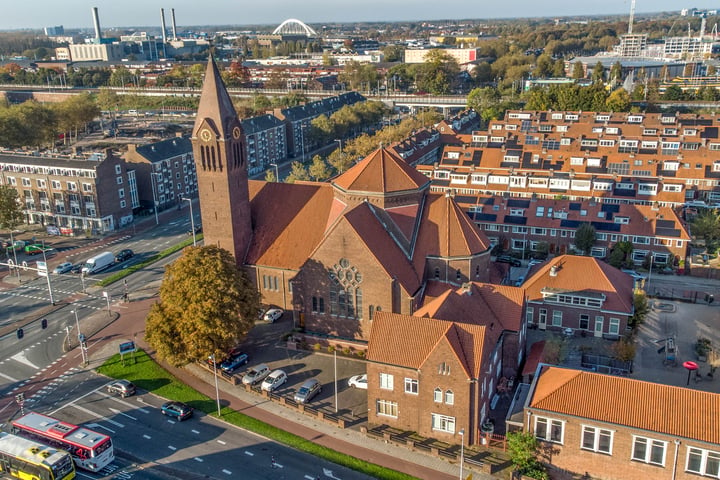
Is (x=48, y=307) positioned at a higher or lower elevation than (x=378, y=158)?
lower

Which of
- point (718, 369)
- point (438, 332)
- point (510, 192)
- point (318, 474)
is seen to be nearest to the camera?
point (318, 474)

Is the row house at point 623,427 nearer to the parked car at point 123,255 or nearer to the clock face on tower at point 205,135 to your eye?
the clock face on tower at point 205,135

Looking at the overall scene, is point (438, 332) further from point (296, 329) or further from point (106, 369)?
point (106, 369)

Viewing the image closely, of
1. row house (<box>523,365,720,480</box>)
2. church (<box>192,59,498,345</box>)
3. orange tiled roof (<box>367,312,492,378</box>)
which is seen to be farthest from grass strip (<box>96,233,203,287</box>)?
row house (<box>523,365,720,480</box>)

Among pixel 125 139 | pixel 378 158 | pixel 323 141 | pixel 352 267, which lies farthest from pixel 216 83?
pixel 125 139

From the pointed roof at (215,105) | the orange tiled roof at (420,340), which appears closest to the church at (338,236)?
the pointed roof at (215,105)

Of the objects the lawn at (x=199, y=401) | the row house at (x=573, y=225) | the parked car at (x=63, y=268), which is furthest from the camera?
the parked car at (x=63, y=268)

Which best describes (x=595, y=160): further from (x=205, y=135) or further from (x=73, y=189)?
(x=73, y=189)

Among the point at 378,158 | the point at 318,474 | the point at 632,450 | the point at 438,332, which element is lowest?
the point at 318,474
